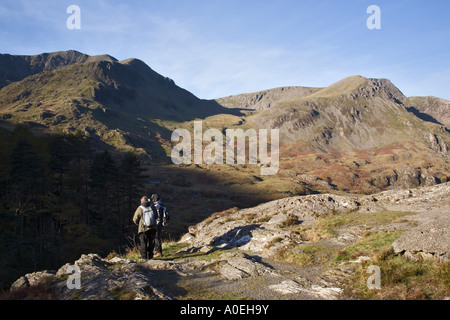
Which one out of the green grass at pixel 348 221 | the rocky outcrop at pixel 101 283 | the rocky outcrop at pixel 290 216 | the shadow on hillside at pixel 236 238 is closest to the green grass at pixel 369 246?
the rocky outcrop at pixel 290 216

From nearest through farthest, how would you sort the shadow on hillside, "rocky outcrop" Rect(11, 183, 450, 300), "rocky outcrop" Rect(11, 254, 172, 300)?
1. "rocky outcrop" Rect(11, 254, 172, 300)
2. "rocky outcrop" Rect(11, 183, 450, 300)
3. the shadow on hillside

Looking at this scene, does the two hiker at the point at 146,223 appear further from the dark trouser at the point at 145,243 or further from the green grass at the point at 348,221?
the green grass at the point at 348,221

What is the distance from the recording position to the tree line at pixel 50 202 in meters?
37.0

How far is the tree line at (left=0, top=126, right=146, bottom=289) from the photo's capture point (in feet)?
121

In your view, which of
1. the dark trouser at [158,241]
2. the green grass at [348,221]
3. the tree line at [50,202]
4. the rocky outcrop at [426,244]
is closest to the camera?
the rocky outcrop at [426,244]

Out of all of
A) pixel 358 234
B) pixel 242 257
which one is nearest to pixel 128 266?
pixel 242 257

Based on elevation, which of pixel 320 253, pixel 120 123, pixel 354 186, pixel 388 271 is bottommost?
pixel 354 186

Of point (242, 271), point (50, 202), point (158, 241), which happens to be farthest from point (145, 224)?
point (50, 202)

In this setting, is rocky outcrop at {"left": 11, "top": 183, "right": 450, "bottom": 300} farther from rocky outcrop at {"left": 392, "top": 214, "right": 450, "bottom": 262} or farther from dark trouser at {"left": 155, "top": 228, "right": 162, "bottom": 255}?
dark trouser at {"left": 155, "top": 228, "right": 162, "bottom": 255}

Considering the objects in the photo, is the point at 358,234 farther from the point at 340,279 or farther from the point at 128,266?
the point at 128,266

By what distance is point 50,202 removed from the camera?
3966 centimetres

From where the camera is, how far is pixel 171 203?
7225cm

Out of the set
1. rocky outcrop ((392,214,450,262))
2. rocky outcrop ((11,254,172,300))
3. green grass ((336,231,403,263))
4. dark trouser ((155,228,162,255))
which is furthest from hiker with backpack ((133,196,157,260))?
rocky outcrop ((392,214,450,262))

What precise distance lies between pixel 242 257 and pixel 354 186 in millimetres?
114826
